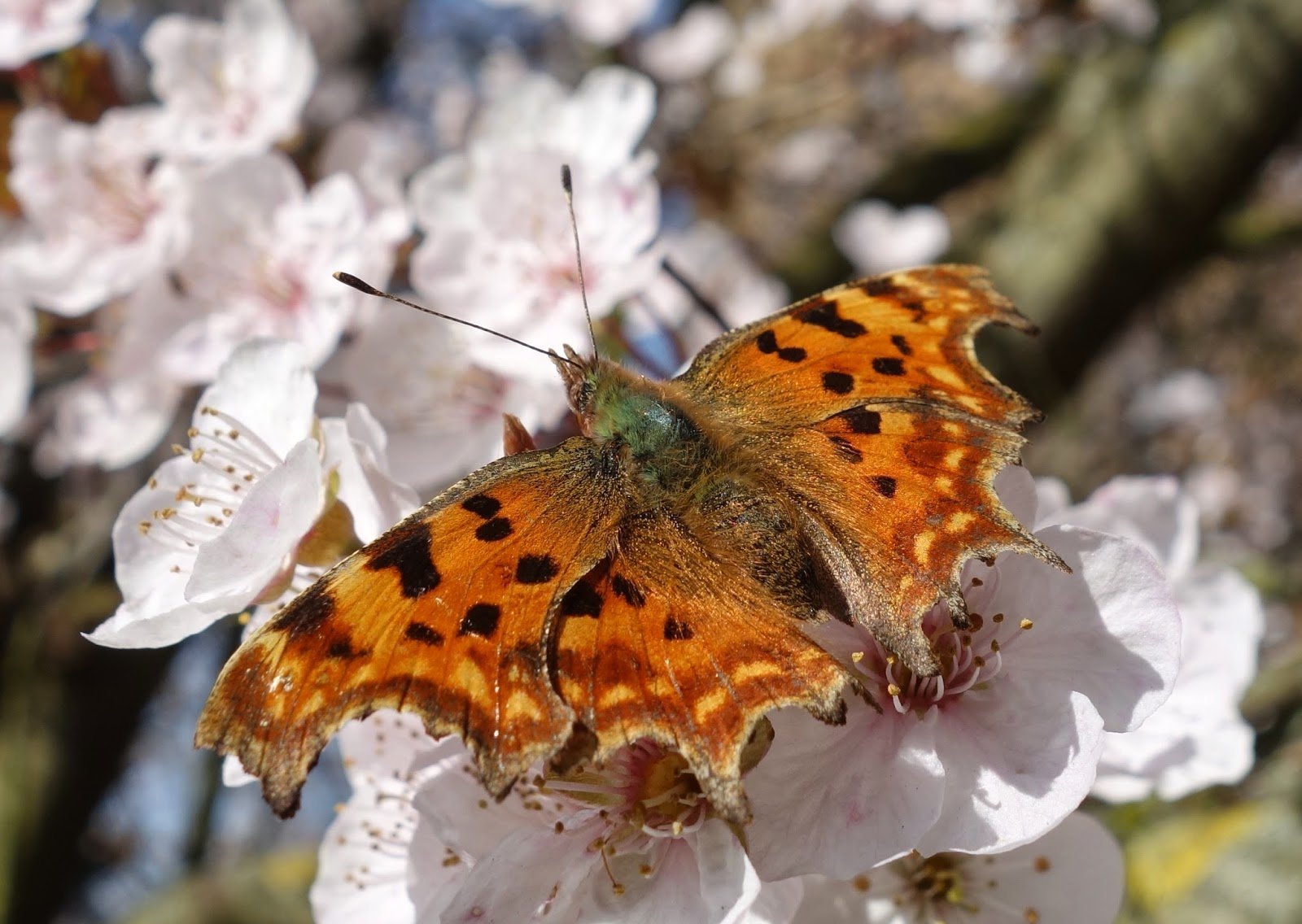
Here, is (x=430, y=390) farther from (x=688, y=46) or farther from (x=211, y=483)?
(x=688, y=46)

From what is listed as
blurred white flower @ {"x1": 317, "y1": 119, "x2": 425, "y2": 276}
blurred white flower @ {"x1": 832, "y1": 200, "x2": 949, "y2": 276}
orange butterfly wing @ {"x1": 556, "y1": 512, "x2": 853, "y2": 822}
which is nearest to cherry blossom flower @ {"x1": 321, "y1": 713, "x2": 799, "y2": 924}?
orange butterfly wing @ {"x1": 556, "y1": 512, "x2": 853, "y2": 822}

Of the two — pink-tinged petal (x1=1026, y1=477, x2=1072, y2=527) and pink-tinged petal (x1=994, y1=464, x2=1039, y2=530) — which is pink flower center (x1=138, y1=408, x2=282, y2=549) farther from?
pink-tinged petal (x1=1026, y1=477, x2=1072, y2=527)

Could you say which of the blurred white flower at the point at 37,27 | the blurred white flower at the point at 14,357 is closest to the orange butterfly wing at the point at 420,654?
the blurred white flower at the point at 14,357

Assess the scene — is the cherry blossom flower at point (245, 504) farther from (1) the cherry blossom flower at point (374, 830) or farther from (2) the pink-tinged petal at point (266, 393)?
(1) the cherry blossom flower at point (374, 830)

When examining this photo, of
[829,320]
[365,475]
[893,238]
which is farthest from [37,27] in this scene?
[893,238]

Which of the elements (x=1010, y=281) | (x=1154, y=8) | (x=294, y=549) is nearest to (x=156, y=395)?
(x=294, y=549)

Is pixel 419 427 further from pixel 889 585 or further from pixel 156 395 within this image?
pixel 889 585
